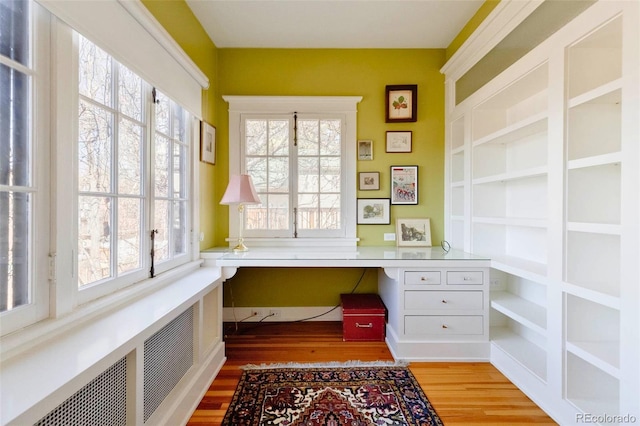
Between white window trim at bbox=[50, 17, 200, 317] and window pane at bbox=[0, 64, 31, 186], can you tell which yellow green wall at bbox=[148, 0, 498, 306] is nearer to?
white window trim at bbox=[50, 17, 200, 317]

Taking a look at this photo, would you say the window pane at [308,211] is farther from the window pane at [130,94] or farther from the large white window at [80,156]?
the window pane at [130,94]

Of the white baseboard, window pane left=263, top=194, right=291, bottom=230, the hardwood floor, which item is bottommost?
the hardwood floor

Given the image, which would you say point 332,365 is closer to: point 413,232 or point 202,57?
point 413,232

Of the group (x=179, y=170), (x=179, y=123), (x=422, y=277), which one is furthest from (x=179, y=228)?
(x=422, y=277)

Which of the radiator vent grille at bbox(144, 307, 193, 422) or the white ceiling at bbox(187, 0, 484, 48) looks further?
the white ceiling at bbox(187, 0, 484, 48)

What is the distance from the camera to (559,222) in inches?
59.9

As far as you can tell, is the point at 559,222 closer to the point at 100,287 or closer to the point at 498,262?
the point at 498,262

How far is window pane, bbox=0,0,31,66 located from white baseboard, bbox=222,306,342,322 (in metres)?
2.40

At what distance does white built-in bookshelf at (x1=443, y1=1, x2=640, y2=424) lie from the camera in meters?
1.19

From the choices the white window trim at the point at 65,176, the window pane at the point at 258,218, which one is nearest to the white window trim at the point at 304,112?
the window pane at the point at 258,218

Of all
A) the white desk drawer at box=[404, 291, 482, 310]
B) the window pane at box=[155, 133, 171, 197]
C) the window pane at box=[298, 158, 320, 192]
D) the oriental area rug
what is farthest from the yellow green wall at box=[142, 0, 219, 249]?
the white desk drawer at box=[404, 291, 482, 310]

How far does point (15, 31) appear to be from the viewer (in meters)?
1.02

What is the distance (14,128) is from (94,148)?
0.33 m

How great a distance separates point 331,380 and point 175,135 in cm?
208
